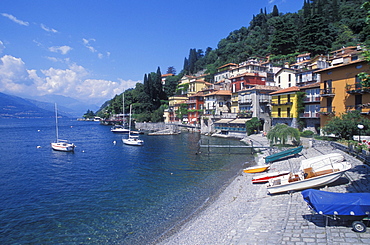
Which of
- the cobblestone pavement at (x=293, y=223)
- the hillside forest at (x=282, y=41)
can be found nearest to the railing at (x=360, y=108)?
the cobblestone pavement at (x=293, y=223)

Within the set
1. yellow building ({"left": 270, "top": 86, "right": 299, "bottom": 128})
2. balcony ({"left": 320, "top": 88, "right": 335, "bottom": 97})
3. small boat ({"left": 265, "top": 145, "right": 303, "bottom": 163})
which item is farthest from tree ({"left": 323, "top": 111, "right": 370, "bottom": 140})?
yellow building ({"left": 270, "top": 86, "right": 299, "bottom": 128})

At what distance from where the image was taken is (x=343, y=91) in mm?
34500

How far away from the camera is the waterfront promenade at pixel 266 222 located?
34.3 ft

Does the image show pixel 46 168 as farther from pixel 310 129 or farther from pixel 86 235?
pixel 310 129

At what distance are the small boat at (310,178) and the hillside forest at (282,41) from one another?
53.5 metres

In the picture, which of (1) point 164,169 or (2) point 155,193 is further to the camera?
(1) point 164,169

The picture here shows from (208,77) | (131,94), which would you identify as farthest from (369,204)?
(131,94)

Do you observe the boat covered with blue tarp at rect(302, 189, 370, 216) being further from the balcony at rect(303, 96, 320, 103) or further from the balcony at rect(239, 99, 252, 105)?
the balcony at rect(239, 99, 252, 105)

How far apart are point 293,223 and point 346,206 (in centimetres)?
286

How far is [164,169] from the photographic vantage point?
30.0 metres

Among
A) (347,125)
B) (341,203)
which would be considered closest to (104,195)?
(341,203)

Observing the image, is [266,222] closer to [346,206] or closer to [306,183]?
[346,206]

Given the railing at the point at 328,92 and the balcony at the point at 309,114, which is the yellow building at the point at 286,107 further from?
the railing at the point at 328,92

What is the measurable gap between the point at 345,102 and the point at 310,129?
1164 cm
